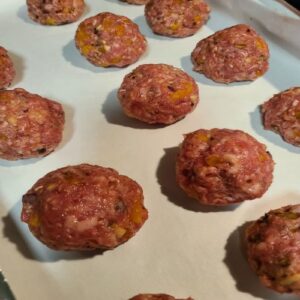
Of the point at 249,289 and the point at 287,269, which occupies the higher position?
the point at 287,269

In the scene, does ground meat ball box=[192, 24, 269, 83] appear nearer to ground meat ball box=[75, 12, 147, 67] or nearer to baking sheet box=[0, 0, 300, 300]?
baking sheet box=[0, 0, 300, 300]

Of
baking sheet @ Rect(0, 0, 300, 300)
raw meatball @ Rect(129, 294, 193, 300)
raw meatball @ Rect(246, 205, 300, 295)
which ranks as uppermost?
raw meatball @ Rect(246, 205, 300, 295)

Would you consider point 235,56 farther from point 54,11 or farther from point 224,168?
point 54,11

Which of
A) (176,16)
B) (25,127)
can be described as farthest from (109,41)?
(25,127)

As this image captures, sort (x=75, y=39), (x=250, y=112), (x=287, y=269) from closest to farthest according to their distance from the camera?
1. (x=287, y=269)
2. (x=250, y=112)
3. (x=75, y=39)

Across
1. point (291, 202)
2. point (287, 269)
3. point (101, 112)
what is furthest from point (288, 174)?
point (101, 112)

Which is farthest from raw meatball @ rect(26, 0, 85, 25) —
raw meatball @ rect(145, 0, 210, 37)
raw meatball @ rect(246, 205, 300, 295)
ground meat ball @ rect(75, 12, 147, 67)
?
raw meatball @ rect(246, 205, 300, 295)

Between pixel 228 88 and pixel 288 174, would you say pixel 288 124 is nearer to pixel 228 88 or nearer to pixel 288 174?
pixel 288 174
